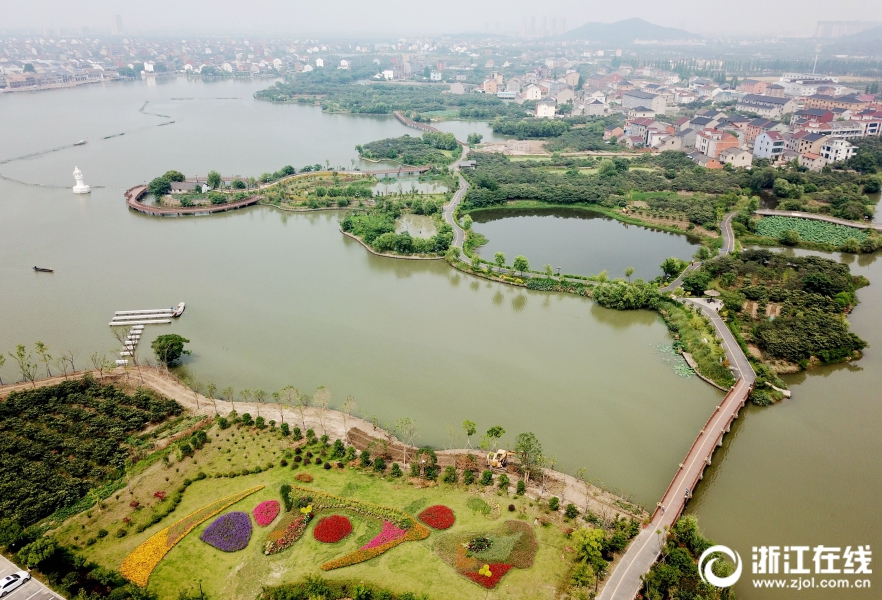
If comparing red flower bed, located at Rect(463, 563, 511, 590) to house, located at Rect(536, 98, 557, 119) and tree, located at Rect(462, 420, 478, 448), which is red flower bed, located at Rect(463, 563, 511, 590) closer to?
tree, located at Rect(462, 420, 478, 448)

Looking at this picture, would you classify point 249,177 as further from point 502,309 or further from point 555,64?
point 555,64

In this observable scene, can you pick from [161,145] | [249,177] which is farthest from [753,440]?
[161,145]

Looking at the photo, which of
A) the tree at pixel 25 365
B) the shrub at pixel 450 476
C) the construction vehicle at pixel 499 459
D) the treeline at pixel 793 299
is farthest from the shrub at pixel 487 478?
the tree at pixel 25 365

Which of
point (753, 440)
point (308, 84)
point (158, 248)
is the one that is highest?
point (308, 84)

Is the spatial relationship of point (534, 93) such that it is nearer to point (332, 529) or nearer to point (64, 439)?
point (64, 439)

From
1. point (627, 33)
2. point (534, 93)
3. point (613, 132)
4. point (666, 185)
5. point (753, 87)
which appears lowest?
point (666, 185)

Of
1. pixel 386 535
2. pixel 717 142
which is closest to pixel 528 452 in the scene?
pixel 386 535
